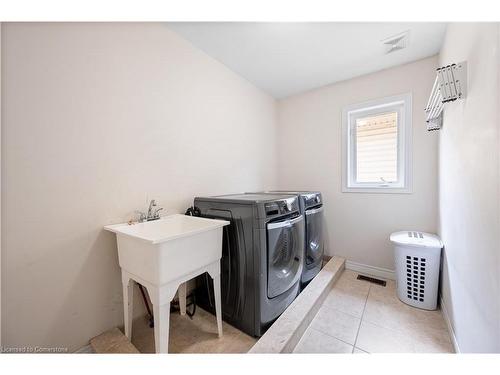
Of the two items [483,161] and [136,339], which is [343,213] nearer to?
[483,161]

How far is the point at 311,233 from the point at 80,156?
1.82m

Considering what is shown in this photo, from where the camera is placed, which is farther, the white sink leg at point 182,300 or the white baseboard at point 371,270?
the white baseboard at point 371,270

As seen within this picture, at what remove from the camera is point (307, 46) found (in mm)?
1654

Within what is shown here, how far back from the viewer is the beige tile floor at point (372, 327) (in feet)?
3.98

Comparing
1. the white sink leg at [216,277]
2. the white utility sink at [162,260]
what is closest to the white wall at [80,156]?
the white utility sink at [162,260]

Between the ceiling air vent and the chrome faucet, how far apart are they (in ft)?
7.48

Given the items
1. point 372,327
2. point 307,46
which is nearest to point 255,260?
point 372,327

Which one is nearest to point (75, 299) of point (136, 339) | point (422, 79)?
point (136, 339)

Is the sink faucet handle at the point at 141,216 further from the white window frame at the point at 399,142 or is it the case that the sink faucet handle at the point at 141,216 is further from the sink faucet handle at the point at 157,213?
the white window frame at the point at 399,142

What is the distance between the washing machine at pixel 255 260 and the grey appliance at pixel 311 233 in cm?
28

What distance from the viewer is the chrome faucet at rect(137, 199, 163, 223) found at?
1.32 meters

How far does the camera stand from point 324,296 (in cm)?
170

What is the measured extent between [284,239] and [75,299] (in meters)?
1.31

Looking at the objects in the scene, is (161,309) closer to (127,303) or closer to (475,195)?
(127,303)
